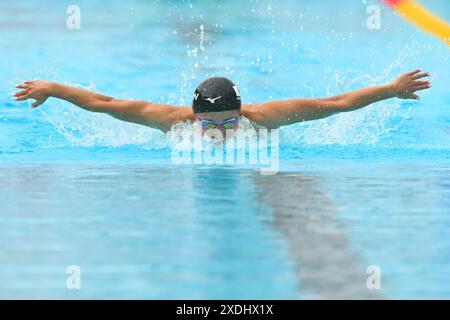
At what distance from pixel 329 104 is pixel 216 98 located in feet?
2.99

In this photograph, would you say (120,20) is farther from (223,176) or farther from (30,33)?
(223,176)

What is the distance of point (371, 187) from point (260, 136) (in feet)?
6.57

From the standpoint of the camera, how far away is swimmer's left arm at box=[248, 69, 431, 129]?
7.06 meters

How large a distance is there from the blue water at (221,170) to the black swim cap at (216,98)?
52cm

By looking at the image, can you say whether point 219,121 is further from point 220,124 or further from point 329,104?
point 329,104

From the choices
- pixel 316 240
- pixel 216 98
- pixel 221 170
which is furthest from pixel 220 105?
pixel 316 240


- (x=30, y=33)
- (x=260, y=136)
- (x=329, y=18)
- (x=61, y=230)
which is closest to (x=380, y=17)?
(x=329, y=18)

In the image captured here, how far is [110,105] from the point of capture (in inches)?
292

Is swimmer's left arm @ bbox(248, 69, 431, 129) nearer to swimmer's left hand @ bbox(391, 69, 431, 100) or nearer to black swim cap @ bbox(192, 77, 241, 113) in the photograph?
swimmer's left hand @ bbox(391, 69, 431, 100)

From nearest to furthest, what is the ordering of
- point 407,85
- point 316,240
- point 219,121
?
1. point 316,240
2. point 407,85
3. point 219,121

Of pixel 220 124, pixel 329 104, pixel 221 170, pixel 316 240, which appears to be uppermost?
pixel 329 104

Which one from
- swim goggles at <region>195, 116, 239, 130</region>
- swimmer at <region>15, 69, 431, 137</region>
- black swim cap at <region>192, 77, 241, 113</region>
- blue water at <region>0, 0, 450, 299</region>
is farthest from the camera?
swim goggles at <region>195, 116, 239, 130</region>

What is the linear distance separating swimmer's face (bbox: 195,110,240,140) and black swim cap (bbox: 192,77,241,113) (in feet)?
0.13

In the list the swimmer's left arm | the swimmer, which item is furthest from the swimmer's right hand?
the swimmer's left arm
